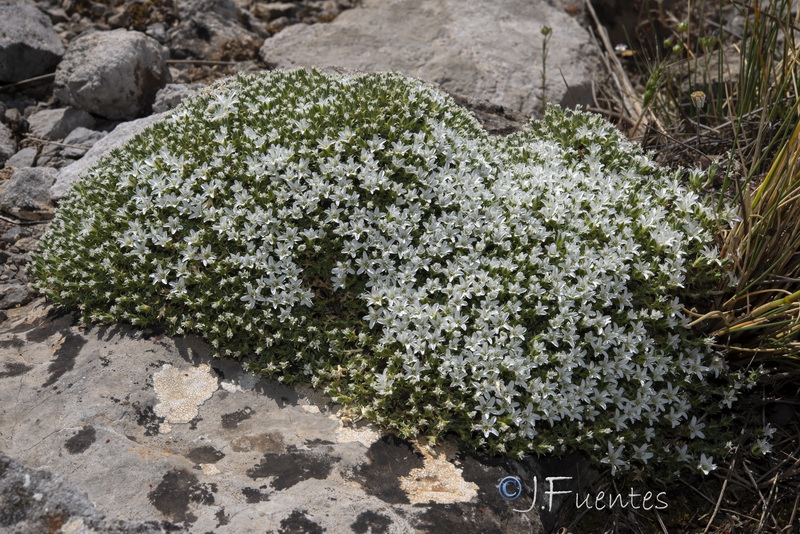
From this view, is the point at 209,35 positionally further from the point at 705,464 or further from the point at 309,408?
the point at 705,464

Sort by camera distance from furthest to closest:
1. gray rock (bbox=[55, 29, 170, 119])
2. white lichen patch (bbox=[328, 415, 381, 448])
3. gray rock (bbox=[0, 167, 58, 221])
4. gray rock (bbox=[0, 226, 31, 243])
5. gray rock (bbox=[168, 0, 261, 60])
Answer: gray rock (bbox=[168, 0, 261, 60]) → gray rock (bbox=[55, 29, 170, 119]) → gray rock (bbox=[0, 167, 58, 221]) → gray rock (bbox=[0, 226, 31, 243]) → white lichen patch (bbox=[328, 415, 381, 448])

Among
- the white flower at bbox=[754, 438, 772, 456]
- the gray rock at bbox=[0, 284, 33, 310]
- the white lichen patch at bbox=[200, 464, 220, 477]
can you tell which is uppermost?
the white lichen patch at bbox=[200, 464, 220, 477]

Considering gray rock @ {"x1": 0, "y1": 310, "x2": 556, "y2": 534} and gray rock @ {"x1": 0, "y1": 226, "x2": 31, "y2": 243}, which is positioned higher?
gray rock @ {"x1": 0, "y1": 310, "x2": 556, "y2": 534}

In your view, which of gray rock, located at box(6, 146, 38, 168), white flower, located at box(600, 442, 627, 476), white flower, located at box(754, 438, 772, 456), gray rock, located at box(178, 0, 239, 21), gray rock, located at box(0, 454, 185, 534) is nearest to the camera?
gray rock, located at box(0, 454, 185, 534)

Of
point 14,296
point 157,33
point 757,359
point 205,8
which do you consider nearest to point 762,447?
point 757,359

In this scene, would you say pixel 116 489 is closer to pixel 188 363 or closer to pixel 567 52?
pixel 188 363

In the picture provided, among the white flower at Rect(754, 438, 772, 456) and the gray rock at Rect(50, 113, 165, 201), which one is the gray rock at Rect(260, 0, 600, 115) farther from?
the white flower at Rect(754, 438, 772, 456)

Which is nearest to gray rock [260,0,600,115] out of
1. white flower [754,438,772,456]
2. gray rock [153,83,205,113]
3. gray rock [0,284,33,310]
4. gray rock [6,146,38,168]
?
gray rock [153,83,205,113]
